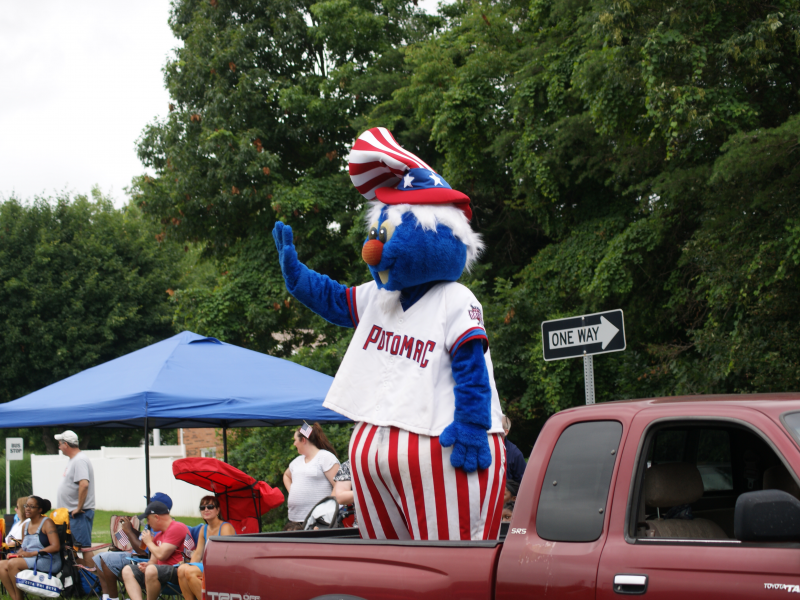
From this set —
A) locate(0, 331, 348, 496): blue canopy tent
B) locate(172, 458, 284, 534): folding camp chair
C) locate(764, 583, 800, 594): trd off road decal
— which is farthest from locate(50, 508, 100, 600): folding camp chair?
locate(764, 583, 800, 594): trd off road decal

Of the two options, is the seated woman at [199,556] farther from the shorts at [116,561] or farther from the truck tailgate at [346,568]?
the truck tailgate at [346,568]

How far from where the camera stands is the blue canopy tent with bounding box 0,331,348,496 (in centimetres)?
771

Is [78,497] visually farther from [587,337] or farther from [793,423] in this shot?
[793,423]

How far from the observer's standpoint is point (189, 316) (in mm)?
18375

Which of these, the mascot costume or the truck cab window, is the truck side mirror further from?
the mascot costume

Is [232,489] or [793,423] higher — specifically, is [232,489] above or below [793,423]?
below

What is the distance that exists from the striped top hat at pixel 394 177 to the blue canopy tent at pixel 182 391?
161 inches

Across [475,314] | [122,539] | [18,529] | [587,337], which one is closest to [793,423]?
[475,314]

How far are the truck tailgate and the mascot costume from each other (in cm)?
62

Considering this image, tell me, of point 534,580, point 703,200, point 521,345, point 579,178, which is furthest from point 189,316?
point 534,580

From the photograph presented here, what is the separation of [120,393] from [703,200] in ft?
23.9

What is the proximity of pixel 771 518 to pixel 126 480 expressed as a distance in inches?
931

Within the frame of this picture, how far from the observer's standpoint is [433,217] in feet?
13.4

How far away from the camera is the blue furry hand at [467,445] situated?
142 inches
